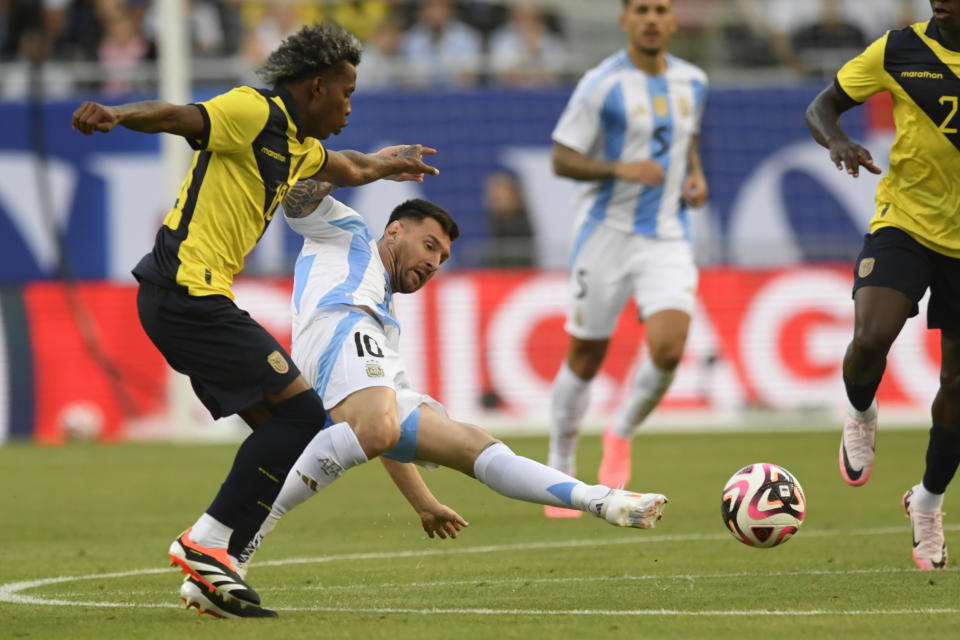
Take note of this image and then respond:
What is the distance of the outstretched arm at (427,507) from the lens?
20.5ft

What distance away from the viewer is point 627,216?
957cm

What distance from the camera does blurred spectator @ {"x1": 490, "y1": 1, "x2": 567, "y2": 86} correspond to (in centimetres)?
1780

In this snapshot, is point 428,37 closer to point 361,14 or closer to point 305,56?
point 361,14

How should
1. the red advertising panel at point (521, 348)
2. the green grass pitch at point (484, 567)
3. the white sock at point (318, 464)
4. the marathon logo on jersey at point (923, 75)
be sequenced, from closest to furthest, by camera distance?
the green grass pitch at point (484, 567) → the white sock at point (318, 464) → the marathon logo on jersey at point (923, 75) → the red advertising panel at point (521, 348)

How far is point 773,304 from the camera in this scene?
15.5 metres

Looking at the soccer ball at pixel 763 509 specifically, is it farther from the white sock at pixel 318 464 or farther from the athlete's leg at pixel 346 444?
the white sock at pixel 318 464

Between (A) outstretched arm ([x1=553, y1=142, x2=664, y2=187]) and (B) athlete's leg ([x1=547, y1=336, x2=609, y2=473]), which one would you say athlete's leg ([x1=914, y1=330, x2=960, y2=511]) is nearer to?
(A) outstretched arm ([x1=553, y1=142, x2=664, y2=187])

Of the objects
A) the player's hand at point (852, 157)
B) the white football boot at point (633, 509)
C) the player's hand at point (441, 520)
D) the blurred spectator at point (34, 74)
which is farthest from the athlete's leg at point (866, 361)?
the blurred spectator at point (34, 74)

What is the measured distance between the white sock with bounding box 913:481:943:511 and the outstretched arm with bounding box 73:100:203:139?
11.5 ft

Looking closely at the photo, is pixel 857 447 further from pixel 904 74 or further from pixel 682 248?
pixel 682 248

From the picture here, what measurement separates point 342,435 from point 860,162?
2.49 meters

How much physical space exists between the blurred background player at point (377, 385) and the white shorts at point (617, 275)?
287cm

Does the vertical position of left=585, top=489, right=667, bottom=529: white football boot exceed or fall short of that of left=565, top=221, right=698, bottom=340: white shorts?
it exceeds it

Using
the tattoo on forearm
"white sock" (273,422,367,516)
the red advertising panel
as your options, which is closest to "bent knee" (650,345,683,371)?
the tattoo on forearm
